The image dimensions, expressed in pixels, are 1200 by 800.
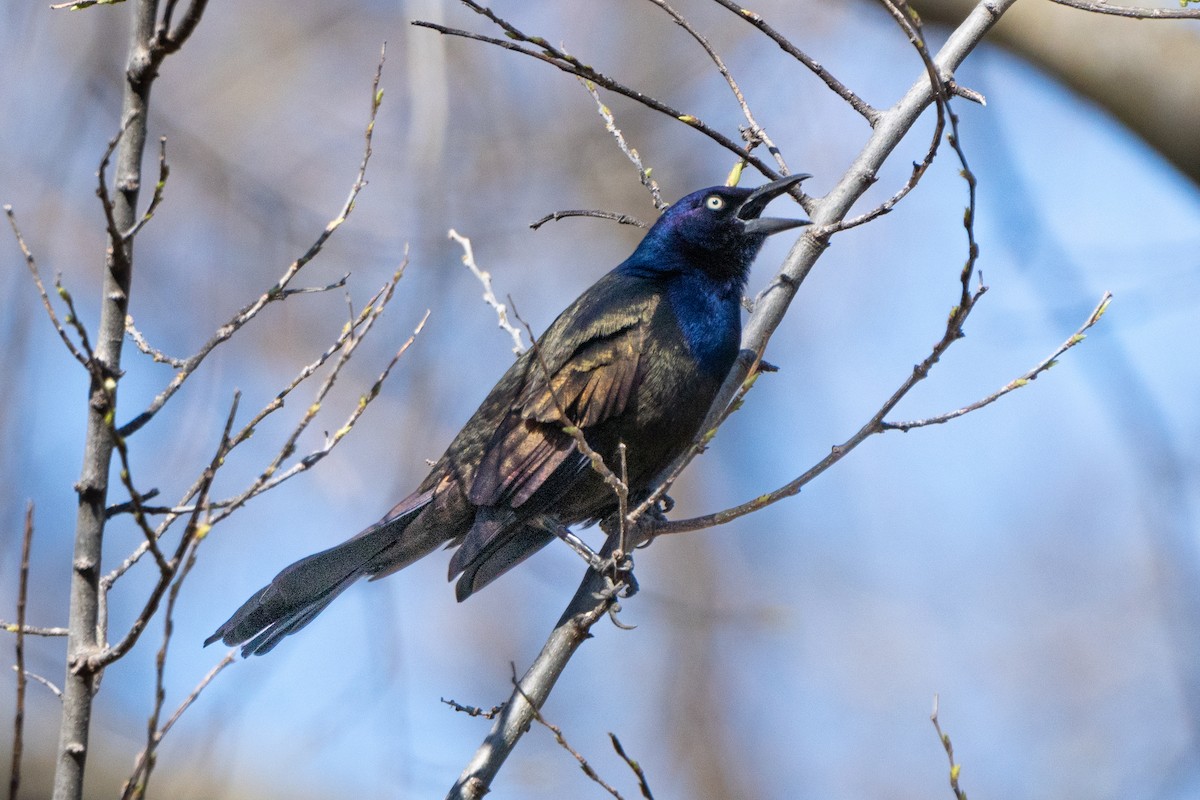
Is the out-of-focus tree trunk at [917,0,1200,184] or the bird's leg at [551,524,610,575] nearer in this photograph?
the bird's leg at [551,524,610,575]

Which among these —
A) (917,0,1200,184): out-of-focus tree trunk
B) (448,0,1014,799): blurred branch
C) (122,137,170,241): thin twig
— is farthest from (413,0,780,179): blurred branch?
(917,0,1200,184): out-of-focus tree trunk

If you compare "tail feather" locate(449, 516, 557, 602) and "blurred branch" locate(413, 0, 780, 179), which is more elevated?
"blurred branch" locate(413, 0, 780, 179)

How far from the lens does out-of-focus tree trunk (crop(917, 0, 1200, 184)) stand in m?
5.22

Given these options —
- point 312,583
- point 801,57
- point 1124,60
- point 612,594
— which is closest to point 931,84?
point 801,57

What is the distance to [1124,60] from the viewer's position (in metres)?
5.36

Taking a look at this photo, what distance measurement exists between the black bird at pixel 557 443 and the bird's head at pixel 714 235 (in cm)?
10

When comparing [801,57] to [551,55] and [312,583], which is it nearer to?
[551,55]

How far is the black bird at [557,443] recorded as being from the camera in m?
3.63

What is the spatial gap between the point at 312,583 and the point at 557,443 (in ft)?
2.75

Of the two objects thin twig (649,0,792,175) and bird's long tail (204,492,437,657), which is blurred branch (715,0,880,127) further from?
bird's long tail (204,492,437,657)

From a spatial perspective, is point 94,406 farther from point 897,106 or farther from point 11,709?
point 11,709

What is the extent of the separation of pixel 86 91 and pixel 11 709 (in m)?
3.05

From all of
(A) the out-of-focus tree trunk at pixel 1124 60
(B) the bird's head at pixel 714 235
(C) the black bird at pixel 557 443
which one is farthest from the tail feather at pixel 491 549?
(A) the out-of-focus tree trunk at pixel 1124 60

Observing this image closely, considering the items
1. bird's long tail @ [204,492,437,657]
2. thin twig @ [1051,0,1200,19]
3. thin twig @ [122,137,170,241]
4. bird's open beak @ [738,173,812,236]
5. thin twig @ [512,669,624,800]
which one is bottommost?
thin twig @ [512,669,624,800]
